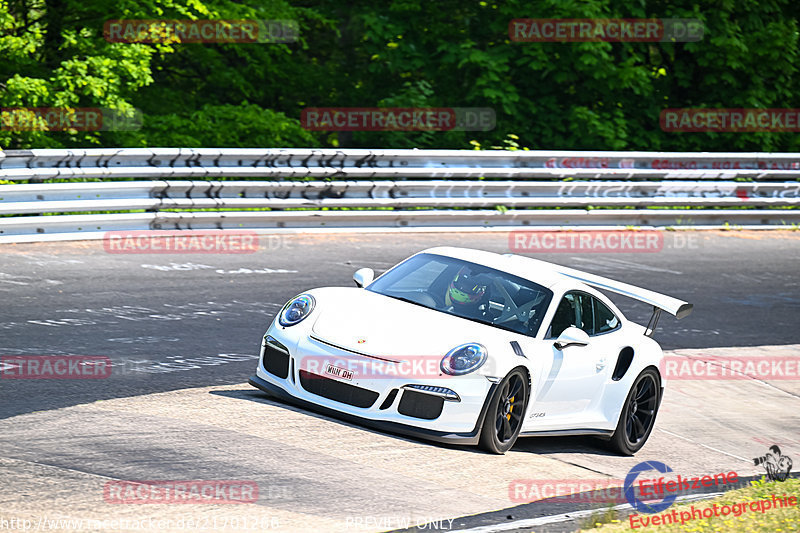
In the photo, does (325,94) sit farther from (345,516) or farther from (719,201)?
(345,516)

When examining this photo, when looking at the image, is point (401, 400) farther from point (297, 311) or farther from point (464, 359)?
point (297, 311)

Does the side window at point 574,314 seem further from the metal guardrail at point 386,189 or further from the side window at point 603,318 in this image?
the metal guardrail at point 386,189

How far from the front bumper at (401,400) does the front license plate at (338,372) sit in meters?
0.03

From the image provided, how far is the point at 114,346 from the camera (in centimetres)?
988

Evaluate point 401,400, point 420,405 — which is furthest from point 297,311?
point 420,405

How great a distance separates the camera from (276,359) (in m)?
8.41

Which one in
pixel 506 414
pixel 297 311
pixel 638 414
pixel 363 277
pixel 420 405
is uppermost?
pixel 363 277

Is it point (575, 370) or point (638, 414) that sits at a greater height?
point (575, 370)

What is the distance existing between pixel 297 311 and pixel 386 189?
9.52 m

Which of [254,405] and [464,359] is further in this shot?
[254,405]

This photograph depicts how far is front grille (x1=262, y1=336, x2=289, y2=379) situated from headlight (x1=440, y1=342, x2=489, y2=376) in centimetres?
118

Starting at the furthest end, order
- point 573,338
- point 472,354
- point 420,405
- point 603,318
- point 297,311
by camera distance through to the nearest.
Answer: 1. point 603,318
2. point 297,311
3. point 573,338
4. point 472,354
5. point 420,405

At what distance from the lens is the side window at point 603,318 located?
934 cm

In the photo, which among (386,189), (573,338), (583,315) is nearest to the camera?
(573,338)
